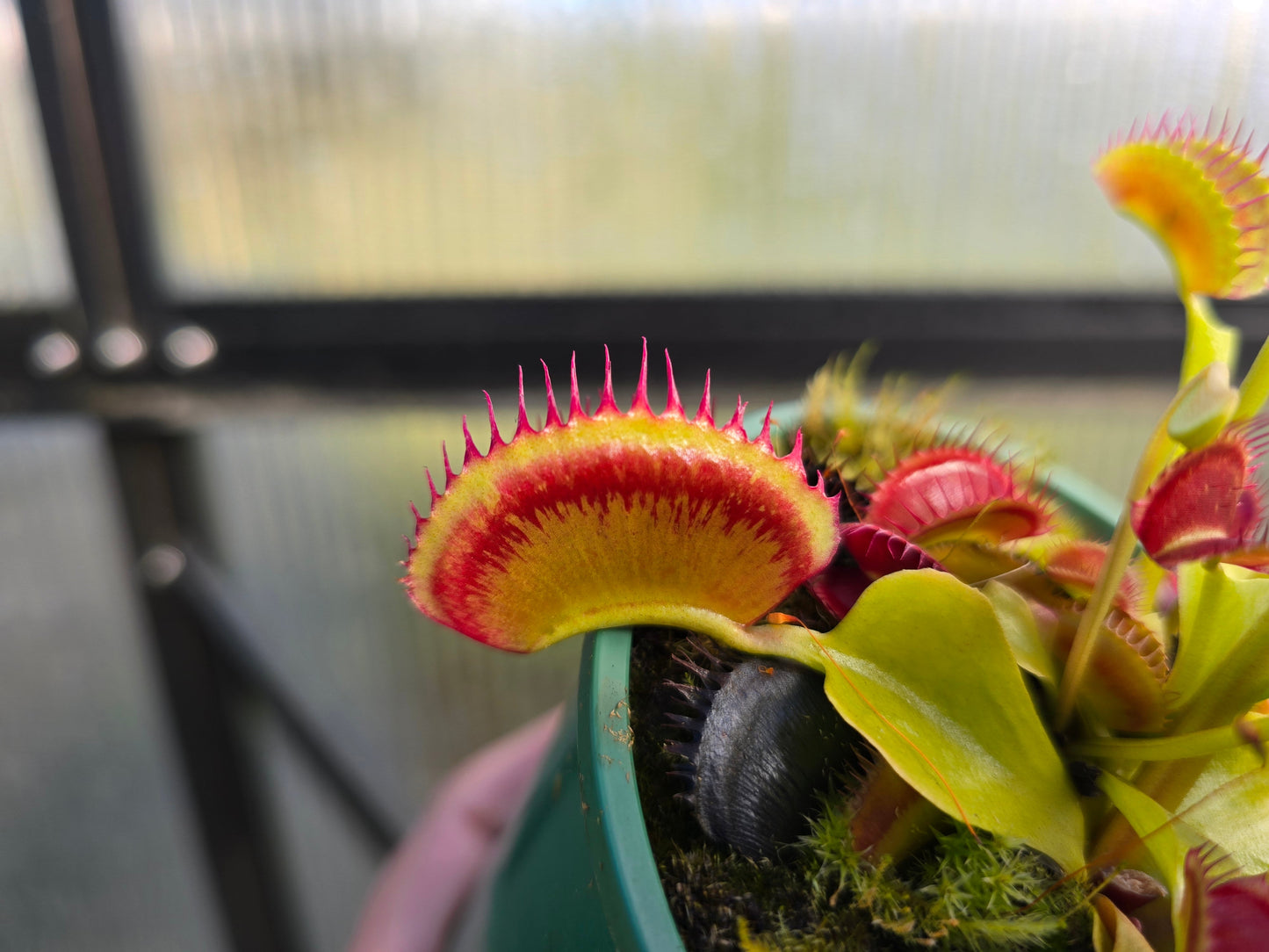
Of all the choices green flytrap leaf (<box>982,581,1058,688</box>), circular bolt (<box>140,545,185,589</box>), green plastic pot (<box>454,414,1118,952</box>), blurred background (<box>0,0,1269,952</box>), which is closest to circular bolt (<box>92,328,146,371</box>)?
blurred background (<box>0,0,1269,952</box>)

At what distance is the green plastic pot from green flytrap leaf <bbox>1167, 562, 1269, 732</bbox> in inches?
7.0

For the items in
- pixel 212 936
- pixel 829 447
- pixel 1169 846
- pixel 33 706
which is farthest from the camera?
pixel 212 936

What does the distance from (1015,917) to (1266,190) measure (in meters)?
0.25

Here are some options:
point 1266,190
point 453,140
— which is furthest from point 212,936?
point 1266,190

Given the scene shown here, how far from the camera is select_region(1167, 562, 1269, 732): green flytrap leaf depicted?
0.26 metres

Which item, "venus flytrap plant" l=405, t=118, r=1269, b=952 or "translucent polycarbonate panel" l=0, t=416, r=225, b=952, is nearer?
"venus flytrap plant" l=405, t=118, r=1269, b=952

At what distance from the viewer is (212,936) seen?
1.13 m

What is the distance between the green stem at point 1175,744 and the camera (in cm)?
22

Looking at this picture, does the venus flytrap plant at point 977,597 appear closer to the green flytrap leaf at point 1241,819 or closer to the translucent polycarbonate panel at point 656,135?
the green flytrap leaf at point 1241,819

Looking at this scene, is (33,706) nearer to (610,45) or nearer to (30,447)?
(30,447)

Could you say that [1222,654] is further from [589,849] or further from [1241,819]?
[589,849]

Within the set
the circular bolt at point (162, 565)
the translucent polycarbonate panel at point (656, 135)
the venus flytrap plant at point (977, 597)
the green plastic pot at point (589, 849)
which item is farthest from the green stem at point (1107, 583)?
the circular bolt at point (162, 565)

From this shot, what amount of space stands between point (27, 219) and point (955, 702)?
889mm

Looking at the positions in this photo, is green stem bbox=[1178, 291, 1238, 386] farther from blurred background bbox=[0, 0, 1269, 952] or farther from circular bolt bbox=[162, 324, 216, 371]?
circular bolt bbox=[162, 324, 216, 371]
